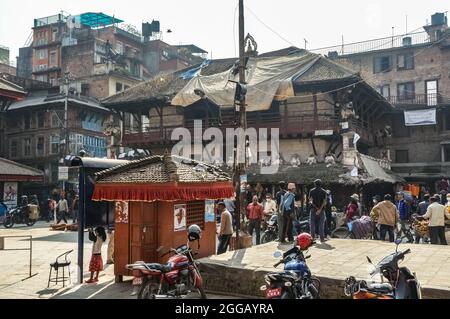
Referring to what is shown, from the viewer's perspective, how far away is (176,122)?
3123 cm

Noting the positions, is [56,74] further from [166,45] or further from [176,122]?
[176,122]

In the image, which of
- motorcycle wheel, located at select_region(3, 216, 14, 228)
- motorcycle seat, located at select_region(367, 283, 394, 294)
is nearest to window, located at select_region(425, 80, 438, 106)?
motorcycle wheel, located at select_region(3, 216, 14, 228)

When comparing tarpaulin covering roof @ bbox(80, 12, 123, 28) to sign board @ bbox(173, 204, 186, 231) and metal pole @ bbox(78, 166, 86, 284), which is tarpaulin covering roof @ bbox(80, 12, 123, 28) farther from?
sign board @ bbox(173, 204, 186, 231)

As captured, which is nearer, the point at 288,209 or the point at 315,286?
the point at 315,286

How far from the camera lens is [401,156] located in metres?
36.5

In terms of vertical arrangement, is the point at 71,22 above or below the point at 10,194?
above

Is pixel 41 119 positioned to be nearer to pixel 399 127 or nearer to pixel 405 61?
pixel 399 127

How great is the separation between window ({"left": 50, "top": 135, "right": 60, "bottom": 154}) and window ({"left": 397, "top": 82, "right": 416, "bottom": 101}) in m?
31.9

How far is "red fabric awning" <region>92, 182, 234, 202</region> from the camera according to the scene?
862cm

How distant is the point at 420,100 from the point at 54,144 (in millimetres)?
33312

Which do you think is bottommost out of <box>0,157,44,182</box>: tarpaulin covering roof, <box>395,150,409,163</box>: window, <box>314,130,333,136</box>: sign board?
<box>0,157,44,182</box>: tarpaulin covering roof

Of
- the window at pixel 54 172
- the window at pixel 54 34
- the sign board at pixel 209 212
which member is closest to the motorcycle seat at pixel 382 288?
the sign board at pixel 209 212

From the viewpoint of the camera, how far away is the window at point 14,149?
1629 inches

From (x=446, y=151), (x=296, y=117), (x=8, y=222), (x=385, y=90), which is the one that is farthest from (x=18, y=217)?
(x=385, y=90)
